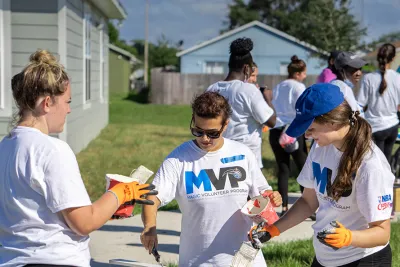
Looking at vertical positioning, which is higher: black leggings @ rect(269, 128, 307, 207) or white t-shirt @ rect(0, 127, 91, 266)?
white t-shirt @ rect(0, 127, 91, 266)

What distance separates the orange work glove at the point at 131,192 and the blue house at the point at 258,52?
45.1m

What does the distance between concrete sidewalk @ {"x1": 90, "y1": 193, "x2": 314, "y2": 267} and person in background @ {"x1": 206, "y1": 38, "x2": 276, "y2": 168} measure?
1408 millimetres

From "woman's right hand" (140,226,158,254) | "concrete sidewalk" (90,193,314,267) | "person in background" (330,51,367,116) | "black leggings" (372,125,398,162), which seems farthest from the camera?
"black leggings" (372,125,398,162)

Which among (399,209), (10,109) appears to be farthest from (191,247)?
(10,109)

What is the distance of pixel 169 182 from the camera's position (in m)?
3.53

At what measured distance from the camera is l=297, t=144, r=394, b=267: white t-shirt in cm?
301

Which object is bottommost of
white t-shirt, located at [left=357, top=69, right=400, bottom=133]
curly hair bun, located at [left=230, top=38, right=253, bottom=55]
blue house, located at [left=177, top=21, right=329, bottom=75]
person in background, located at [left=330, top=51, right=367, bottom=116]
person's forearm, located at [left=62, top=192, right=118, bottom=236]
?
person's forearm, located at [left=62, top=192, right=118, bottom=236]

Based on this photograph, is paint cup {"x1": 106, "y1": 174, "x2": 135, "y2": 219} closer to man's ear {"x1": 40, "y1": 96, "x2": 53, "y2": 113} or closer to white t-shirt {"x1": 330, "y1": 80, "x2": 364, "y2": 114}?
man's ear {"x1": 40, "y1": 96, "x2": 53, "y2": 113}

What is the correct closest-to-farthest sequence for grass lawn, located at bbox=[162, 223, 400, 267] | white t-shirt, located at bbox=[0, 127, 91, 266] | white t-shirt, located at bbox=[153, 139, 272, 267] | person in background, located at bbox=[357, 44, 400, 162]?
white t-shirt, located at bbox=[0, 127, 91, 266] → white t-shirt, located at bbox=[153, 139, 272, 267] → grass lawn, located at bbox=[162, 223, 400, 267] → person in background, located at bbox=[357, 44, 400, 162]

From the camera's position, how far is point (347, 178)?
3082 mm

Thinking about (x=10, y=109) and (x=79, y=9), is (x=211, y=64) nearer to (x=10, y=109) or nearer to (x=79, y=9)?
(x=79, y=9)

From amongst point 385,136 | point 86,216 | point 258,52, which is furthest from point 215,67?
point 86,216

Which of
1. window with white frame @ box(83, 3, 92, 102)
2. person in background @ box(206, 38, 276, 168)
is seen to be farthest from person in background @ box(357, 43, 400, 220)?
window with white frame @ box(83, 3, 92, 102)

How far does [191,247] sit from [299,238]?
133 inches
